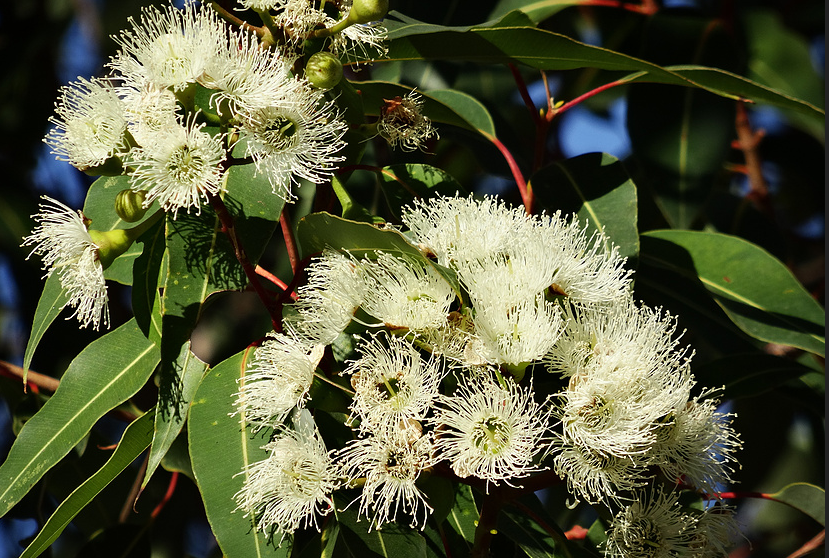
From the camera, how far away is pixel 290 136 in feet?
3.31

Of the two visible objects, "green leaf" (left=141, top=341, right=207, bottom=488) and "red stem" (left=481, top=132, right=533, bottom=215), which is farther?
"red stem" (left=481, top=132, right=533, bottom=215)

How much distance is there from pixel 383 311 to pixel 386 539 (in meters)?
0.30

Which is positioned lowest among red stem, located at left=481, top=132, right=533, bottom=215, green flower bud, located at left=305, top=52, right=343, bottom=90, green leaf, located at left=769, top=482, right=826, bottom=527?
green leaf, located at left=769, top=482, right=826, bottom=527

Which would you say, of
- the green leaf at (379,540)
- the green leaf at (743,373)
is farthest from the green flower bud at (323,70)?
the green leaf at (743,373)

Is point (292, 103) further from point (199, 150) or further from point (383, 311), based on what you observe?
point (383, 311)

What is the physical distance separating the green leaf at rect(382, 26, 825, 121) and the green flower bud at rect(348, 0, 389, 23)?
151 millimetres

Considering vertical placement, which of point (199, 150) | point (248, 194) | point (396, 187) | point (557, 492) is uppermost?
point (199, 150)

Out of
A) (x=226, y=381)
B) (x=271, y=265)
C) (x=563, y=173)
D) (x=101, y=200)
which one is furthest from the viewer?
(x=271, y=265)

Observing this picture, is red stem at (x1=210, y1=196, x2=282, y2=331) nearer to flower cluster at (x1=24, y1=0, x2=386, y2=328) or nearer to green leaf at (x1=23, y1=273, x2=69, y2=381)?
flower cluster at (x1=24, y1=0, x2=386, y2=328)

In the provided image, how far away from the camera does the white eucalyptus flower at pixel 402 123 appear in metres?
1.19

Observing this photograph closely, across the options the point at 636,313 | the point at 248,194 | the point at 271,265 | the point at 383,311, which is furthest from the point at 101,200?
the point at 271,265

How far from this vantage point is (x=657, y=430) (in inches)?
39.5

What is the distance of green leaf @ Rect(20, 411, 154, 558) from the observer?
1097 millimetres

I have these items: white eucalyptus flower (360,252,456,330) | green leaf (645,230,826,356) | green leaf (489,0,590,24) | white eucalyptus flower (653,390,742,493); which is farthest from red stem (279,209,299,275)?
green leaf (489,0,590,24)
